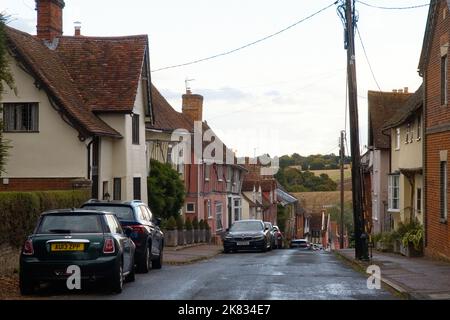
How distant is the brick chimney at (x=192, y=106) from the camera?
4928 cm

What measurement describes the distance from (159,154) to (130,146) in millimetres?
7711

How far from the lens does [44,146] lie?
28.0 m

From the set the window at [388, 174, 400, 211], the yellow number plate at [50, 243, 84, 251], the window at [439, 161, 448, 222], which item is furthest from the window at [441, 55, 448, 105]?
the window at [388, 174, 400, 211]

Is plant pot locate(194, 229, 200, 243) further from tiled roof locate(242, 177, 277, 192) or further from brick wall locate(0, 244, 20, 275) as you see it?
tiled roof locate(242, 177, 277, 192)

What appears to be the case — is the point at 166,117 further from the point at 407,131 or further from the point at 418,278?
the point at 418,278

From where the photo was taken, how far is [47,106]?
91.1ft

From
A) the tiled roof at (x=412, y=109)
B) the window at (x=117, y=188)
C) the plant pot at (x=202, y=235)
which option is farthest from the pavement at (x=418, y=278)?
the plant pot at (x=202, y=235)

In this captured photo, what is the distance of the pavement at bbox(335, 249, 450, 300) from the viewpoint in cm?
1352

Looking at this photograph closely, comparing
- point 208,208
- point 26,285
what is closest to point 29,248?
point 26,285

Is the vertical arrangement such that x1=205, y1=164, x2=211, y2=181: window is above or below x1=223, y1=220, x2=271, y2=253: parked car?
above

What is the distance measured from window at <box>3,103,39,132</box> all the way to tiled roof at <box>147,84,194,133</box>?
1054 cm

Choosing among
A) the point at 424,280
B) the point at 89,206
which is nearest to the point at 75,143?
the point at 89,206
